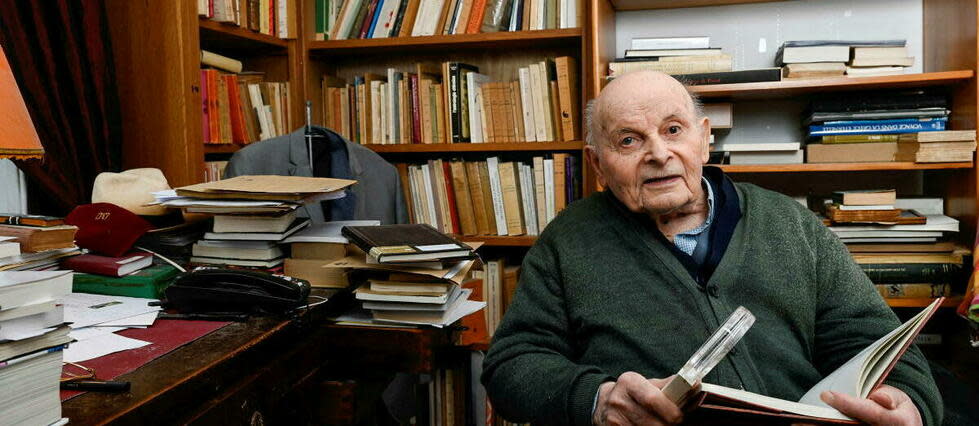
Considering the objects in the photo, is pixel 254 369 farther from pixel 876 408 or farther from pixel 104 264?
pixel 876 408

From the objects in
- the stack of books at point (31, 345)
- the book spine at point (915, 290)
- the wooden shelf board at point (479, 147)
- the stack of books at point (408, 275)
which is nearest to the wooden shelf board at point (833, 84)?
the wooden shelf board at point (479, 147)

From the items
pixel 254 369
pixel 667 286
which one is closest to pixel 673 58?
pixel 667 286

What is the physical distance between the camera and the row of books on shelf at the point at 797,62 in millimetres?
2252

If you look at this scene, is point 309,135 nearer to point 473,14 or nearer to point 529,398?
point 473,14

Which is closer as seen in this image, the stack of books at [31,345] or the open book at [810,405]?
the stack of books at [31,345]

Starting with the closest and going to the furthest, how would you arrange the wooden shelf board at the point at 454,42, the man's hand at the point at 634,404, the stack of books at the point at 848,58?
the man's hand at the point at 634,404
the stack of books at the point at 848,58
the wooden shelf board at the point at 454,42

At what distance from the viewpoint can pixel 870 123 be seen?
227cm

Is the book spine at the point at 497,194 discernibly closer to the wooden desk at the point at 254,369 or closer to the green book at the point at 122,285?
the wooden desk at the point at 254,369

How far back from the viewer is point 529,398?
1.28 meters

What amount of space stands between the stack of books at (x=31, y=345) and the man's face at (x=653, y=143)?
38.4 inches

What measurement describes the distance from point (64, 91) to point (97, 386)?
142cm

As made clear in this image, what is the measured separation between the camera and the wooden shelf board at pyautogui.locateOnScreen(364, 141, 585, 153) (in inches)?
102

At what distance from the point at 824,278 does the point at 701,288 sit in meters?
0.25

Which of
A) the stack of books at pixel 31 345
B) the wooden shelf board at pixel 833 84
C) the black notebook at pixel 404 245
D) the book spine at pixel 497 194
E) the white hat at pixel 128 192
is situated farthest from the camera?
the book spine at pixel 497 194
